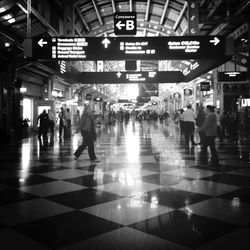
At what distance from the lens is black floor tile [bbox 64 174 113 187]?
22.1 ft

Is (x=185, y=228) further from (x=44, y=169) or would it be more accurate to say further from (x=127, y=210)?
(x=44, y=169)

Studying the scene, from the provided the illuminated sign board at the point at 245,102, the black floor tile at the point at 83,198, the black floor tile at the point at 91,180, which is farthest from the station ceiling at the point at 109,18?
the black floor tile at the point at 83,198

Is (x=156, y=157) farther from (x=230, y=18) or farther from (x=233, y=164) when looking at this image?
(x=230, y=18)

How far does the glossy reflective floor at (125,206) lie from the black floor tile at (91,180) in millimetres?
20

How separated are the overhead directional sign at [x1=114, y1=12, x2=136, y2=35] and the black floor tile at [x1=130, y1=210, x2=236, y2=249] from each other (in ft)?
42.2

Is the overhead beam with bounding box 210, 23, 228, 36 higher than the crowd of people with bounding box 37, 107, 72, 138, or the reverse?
the overhead beam with bounding box 210, 23, 228, 36

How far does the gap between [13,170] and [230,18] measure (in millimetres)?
13903

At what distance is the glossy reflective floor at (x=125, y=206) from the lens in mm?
3721

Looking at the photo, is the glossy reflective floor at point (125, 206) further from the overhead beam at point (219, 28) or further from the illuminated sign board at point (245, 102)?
the overhead beam at point (219, 28)

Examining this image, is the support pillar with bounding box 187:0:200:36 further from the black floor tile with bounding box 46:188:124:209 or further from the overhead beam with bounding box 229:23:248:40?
the black floor tile with bounding box 46:188:124:209

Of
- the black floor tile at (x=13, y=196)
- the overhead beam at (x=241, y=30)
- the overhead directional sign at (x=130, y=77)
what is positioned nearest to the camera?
the black floor tile at (x=13, y=196)

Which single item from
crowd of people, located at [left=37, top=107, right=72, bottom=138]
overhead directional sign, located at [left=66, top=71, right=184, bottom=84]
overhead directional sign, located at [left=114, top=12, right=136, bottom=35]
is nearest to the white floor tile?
overhead directional sign, located at [left=114, top=12, right=136, bottom=35]

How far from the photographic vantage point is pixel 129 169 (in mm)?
8422

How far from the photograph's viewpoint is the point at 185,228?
4090mm
